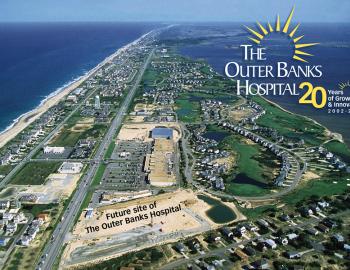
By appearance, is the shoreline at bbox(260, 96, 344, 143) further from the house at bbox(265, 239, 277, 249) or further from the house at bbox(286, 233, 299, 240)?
the house at bbox(265, 239, 277, 249)

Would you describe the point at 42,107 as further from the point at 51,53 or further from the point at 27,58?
the point at 51,53

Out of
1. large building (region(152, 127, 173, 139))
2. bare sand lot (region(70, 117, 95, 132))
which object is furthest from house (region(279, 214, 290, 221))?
bare sand lot (region(70, 117, 95, 132))

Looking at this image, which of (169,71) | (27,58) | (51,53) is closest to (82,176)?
(169,71)

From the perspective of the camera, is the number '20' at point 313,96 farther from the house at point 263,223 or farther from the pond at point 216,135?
the house at point 263,223

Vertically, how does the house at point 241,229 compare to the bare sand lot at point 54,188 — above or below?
below

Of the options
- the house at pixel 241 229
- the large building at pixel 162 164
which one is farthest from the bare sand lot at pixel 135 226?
the large building at pixel 162 164

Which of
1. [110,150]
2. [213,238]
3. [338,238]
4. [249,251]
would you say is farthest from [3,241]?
[338,238]
